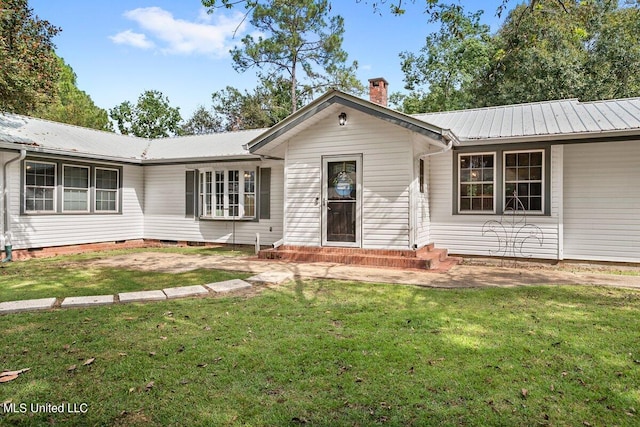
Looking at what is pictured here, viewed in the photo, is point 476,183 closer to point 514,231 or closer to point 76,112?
point 514,231

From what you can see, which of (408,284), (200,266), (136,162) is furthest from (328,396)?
(136,162)

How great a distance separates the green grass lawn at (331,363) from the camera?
2.51 metres

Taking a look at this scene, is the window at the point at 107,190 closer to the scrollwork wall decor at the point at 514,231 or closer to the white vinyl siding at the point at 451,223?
the white vinyl siding at the point at 451,223

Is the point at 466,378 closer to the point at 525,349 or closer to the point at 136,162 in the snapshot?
the point at 525,349

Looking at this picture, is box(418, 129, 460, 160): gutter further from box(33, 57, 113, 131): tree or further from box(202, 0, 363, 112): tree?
box(33, 57, 113, 131): tree

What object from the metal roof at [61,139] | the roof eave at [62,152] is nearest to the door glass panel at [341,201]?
the roof eave at [62,152]

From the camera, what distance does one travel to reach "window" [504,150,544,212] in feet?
28.0

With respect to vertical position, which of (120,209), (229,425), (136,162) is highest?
(136,162)

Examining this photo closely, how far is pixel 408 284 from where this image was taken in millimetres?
6332

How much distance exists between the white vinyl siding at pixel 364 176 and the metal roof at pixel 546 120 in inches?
69.3

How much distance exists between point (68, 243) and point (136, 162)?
121 inches

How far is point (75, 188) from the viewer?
11.1 meters

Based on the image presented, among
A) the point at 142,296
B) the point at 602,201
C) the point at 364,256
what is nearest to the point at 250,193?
the point at 364,256

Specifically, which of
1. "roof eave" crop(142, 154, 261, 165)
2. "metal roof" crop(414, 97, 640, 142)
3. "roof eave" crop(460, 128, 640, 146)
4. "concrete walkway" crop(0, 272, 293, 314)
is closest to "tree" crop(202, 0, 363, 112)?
"roof eave" crop(142, 154, 261, 165)
